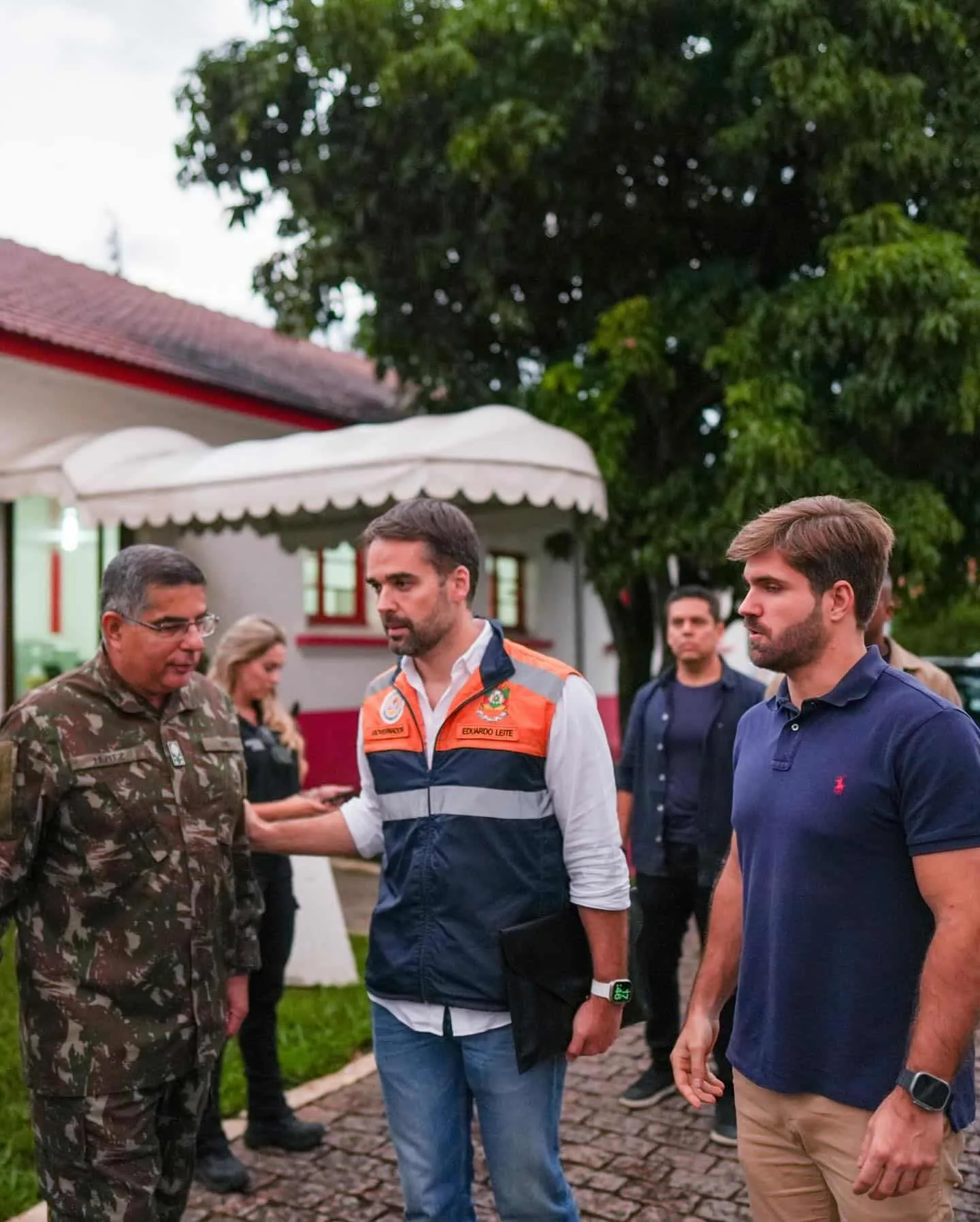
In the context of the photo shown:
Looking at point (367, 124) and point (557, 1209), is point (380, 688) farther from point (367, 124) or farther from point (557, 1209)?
point (367, 124)

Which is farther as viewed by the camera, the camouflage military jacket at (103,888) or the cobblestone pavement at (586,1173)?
the cobblestone pavement at (586,1173)

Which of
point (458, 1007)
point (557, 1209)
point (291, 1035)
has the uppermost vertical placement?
point (458, 1007)

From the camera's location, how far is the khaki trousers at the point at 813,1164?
7.07ft

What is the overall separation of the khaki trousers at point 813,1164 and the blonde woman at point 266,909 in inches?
89.1

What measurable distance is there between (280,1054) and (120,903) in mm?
2871

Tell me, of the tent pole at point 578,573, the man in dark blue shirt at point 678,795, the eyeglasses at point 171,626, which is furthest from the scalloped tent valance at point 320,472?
the eyeglasses at point 171,626

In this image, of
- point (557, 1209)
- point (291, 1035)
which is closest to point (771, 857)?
point (557, 1209)

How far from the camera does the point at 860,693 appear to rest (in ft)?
7.39

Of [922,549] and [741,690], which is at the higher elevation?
[922,549]

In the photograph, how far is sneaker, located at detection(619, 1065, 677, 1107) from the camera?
4.84 m

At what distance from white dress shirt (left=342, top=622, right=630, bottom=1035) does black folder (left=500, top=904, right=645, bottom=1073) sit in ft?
0.18

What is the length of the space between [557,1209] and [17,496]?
318 inches

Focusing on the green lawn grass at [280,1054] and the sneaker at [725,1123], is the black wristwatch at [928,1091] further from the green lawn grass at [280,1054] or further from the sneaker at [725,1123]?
the green lawn grass at [280,1054]

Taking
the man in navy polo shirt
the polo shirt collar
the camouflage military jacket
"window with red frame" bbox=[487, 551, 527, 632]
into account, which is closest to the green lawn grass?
the camouflage military jacket
